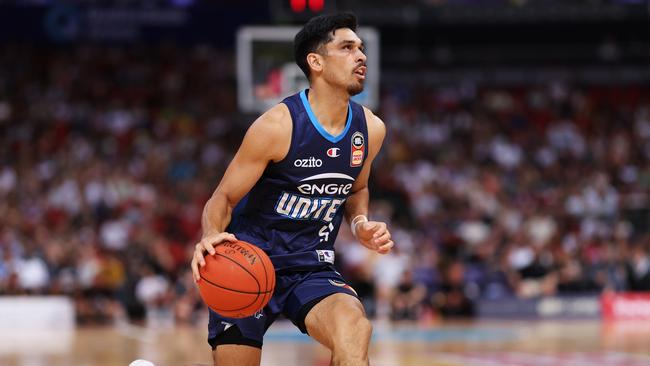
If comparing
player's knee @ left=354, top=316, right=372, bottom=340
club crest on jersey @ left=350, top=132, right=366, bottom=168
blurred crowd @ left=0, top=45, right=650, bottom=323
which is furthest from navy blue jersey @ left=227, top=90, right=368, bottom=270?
blurred crowd @ left=0, top=45, right=650, bottom=323

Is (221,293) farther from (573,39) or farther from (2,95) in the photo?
(573,39)

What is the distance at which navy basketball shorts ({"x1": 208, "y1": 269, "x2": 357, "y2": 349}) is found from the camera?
19.9ft

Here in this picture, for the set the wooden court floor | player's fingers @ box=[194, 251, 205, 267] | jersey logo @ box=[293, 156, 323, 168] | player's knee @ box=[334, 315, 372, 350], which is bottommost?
the wooden court floor

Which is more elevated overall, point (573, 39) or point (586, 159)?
point (573, 39)

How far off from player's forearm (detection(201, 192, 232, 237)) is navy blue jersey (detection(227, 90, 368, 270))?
8.2 inches

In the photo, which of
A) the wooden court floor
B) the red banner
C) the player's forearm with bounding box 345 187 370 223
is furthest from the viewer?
the red banner

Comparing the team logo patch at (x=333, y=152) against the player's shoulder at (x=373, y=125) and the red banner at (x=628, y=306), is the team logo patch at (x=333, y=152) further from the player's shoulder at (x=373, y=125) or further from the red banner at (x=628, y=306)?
the red banner at (x=628, y=306)

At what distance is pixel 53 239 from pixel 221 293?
13418 mm

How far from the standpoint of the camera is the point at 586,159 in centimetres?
2422

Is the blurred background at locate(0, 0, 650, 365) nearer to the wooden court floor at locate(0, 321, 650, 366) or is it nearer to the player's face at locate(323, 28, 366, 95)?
the wooden court floor at locate(0, 321, 650, 366)

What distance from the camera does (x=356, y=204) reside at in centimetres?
656

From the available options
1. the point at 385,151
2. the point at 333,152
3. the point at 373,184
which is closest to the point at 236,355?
the point at 333,152

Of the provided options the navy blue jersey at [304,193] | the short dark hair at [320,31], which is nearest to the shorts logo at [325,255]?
the navy blue jersey at [304,193]

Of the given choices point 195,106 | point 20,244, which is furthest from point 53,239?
point 195,106
